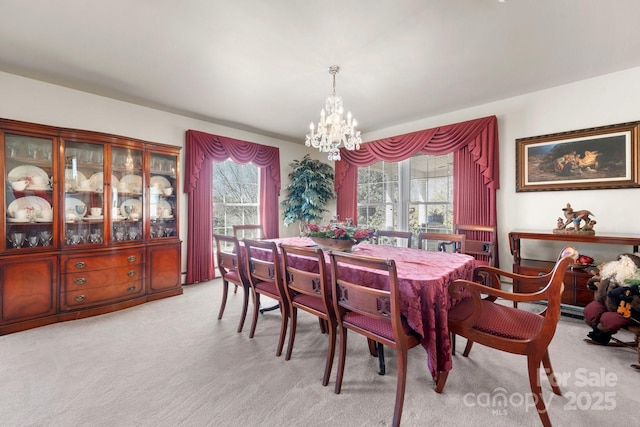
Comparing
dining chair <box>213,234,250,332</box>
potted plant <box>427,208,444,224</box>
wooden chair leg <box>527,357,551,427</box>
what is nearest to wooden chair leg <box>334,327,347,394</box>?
wooden chair leg <box>527,357,551,427</box>

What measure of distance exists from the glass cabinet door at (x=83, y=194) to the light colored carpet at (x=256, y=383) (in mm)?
993

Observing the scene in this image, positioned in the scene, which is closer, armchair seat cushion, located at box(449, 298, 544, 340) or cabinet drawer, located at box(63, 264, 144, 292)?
armchair seat cushion, located at box(449, 298, 544, 340)

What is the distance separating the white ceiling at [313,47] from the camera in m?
1.92

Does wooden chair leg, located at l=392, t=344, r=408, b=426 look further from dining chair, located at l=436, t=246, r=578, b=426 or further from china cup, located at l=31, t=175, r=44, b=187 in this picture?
china cup, located at l=31, t=175, r=44, b=187

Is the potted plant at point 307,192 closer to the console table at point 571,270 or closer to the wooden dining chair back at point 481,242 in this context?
the wooden dining chair back at point 481,242

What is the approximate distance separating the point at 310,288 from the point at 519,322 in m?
1.32

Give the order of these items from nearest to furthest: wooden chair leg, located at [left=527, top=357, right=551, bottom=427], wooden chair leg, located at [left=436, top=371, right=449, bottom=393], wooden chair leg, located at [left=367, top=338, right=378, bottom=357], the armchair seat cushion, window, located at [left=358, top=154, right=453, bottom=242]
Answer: wooden chair leg, located at [left=527, top=357, right=551, bottom=427], the armchair seat cushion, wooden chair leg, located at [left=436, top=371, right=449, bottom=393], wooden chair leg, located at [left=367, top=338, right=378, bottom=357], window, located at [left=358, top=154, right=453, bottom=242]

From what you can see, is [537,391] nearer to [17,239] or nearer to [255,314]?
[255,314]

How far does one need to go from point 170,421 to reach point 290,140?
479cm

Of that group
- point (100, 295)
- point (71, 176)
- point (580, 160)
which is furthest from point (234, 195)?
point (580, 160)

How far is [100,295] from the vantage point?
304 cm

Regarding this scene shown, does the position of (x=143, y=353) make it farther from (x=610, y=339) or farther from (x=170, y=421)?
(x=610, y=339)

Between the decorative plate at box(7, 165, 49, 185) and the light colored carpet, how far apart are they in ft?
5.00

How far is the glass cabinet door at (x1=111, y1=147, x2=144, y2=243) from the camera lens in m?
3.29
